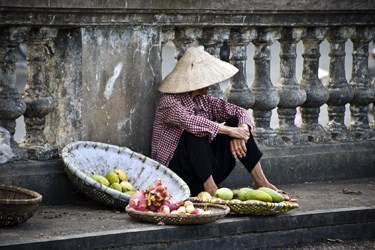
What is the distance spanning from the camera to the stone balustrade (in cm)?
Answer: 786

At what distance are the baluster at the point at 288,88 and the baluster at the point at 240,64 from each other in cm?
34

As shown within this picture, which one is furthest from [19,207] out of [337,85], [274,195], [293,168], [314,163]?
[337,85]

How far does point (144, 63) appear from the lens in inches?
332

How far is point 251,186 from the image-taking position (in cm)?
909

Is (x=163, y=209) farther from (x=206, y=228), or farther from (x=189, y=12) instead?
(x=189, y=12)

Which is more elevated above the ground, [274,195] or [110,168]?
[110,168]

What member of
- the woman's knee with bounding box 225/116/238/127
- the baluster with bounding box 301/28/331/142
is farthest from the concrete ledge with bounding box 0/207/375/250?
the baluster with bounding box 301/28/331/142

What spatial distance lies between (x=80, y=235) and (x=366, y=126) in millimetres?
3498

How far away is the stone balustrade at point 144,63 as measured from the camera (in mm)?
7863

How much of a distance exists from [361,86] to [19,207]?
354 centimetres

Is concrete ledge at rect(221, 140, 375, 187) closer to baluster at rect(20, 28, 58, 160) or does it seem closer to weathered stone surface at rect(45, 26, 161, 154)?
weathered stone surface at rect(45, 26, 161, 154)

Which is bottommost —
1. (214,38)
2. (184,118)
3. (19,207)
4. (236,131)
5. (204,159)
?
(19,207)

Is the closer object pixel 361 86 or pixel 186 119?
pixel 186 119

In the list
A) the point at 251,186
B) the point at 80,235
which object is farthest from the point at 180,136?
the point at 80,235
